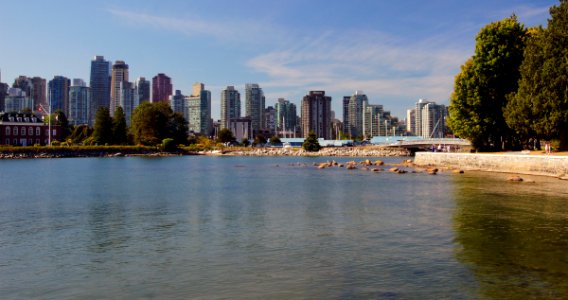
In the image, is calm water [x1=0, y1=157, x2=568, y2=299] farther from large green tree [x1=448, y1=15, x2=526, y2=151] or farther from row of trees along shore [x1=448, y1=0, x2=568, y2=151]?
large green tree [x1=448, y1=15, x2=526, y2=151]

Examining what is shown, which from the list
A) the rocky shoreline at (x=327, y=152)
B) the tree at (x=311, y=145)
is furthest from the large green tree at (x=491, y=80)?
the tree at (x=311, y=145)

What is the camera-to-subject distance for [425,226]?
84.5ft

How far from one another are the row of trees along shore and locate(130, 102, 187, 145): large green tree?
118879 millimetres

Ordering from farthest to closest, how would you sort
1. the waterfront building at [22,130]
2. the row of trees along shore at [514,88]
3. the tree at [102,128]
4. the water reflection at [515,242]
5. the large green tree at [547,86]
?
1. the tree at [102,128]
2. the waterfront building at [22,130]
3. the row of trees along shore at [514,88]
4. the large green tree at [547,86]
5. the water reflection at [515,242]

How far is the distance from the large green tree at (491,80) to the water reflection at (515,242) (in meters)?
34.9

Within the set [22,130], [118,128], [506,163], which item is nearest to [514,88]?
[506,163]

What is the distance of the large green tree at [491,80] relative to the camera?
71625mm

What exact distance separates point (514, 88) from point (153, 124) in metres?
129

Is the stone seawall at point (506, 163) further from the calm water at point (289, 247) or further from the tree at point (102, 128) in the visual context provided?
the tree at point (102, 128)

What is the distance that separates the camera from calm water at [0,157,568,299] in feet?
49.7

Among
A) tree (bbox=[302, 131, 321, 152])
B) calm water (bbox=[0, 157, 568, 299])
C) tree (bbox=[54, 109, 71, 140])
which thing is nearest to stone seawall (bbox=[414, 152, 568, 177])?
calm water (bbox=[0, 157, 568, 299])

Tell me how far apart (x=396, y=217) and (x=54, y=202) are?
25.7 m

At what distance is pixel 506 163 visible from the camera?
64.1 meters

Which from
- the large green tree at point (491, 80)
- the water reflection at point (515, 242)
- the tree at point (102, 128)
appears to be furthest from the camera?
the tree at point (102, 128)
